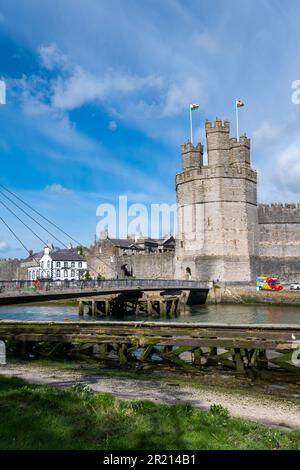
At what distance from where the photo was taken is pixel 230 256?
4756cm

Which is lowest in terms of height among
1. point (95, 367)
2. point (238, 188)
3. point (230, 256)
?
point (95, 367)

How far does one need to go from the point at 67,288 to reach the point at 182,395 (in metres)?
19.7

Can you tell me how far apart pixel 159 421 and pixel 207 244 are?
42.4 metres

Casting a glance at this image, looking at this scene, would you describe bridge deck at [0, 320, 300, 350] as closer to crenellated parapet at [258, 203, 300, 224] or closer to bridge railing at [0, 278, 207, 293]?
bridge railing at [0, 278, 207, 293]

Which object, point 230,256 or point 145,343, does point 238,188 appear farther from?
point 145,343

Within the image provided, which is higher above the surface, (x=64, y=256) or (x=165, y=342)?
(x=64, y=256)

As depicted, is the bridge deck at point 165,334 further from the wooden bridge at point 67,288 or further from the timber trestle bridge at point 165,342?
the wooden bridge at point 67,288

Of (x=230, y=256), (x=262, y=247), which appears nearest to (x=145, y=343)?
(x=230, y=256)

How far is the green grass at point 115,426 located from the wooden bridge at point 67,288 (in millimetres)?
15920

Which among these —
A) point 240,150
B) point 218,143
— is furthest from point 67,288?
point 240,150

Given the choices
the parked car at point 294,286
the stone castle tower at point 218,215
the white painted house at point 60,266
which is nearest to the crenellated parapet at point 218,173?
the stone castle tower at point 218,215

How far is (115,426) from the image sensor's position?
6.02 metres

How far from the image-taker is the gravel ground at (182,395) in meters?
8.06

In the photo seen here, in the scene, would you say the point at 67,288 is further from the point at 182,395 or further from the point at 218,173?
the point at 218,173
